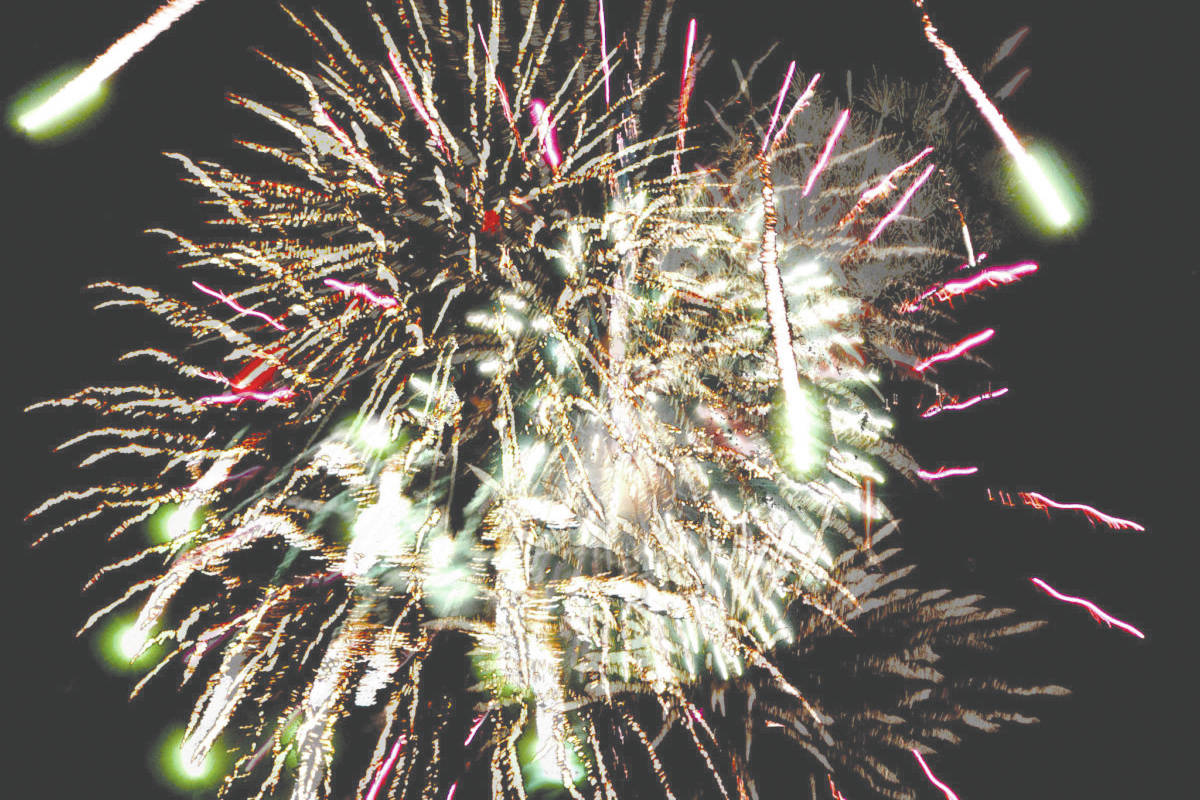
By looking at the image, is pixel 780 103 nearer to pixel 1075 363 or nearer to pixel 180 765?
pixel 1075 363

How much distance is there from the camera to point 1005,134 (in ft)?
2.32

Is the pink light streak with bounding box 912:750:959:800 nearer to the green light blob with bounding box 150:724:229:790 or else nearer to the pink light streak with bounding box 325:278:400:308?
the pink light streak with bounding box 325:278:400:308

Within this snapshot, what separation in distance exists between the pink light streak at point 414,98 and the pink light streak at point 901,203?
0.85 m

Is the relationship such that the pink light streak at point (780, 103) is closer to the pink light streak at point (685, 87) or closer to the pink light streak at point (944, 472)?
the pink light streak at point (685, 87)

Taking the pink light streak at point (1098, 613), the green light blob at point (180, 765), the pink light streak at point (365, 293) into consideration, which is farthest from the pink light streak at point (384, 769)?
the pink light streak at point (1098, 613)

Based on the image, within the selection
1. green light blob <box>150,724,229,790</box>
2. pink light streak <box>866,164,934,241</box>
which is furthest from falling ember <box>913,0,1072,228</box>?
green light blob <box>150,724,229,790</box>

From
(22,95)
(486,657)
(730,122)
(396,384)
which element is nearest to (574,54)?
(730,122)

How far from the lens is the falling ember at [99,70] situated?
40 centimetres

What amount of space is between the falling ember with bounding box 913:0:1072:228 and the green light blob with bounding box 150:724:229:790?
1968 mm

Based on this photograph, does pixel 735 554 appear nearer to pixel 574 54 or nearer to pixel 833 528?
pixel 833 528

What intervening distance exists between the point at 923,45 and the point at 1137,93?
36 cm

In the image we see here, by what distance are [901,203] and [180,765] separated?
2002mm

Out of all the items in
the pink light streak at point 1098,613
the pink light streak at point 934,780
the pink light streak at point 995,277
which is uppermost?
the pink light streak at point 995,277

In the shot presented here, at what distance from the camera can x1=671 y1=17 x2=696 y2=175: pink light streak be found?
925mm
